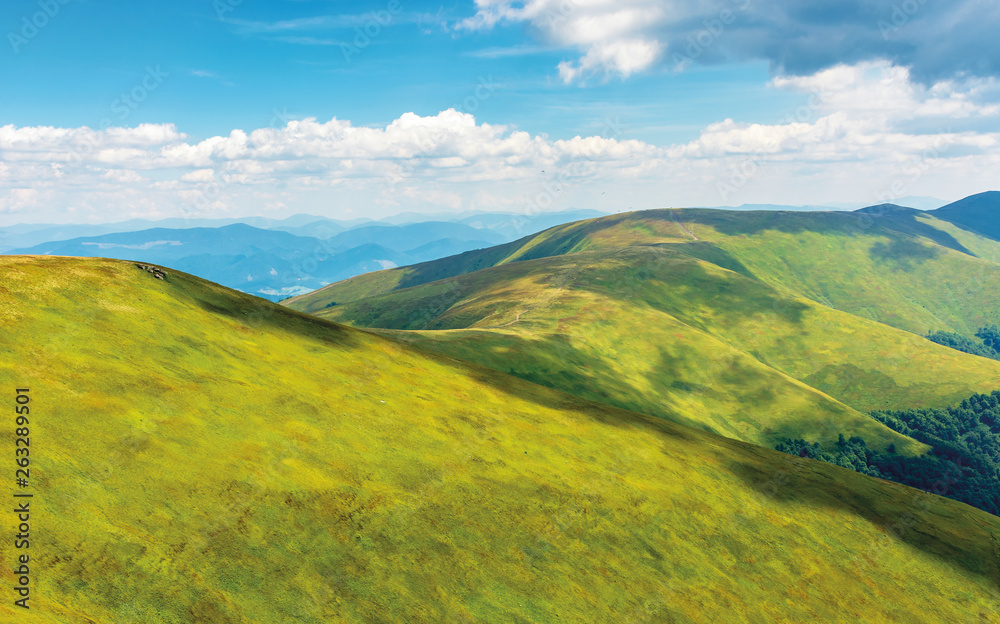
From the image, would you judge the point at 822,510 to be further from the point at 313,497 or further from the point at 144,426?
the point at 144,426

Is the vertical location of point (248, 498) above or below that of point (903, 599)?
above

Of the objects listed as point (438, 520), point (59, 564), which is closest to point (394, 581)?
point (438, 520)

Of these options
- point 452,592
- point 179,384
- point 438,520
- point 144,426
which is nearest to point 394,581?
point 452,592

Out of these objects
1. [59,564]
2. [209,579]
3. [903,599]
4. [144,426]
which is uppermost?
[144,426]

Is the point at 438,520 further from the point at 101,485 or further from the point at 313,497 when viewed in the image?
the point at 101,485

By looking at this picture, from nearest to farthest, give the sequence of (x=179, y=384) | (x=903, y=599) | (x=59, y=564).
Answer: (x=59, y=564), (x=179, y=384), (x=903, y=599)

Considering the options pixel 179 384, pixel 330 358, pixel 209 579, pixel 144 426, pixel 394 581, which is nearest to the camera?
pixel 209 579

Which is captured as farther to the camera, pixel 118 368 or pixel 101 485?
pixel 118 368
